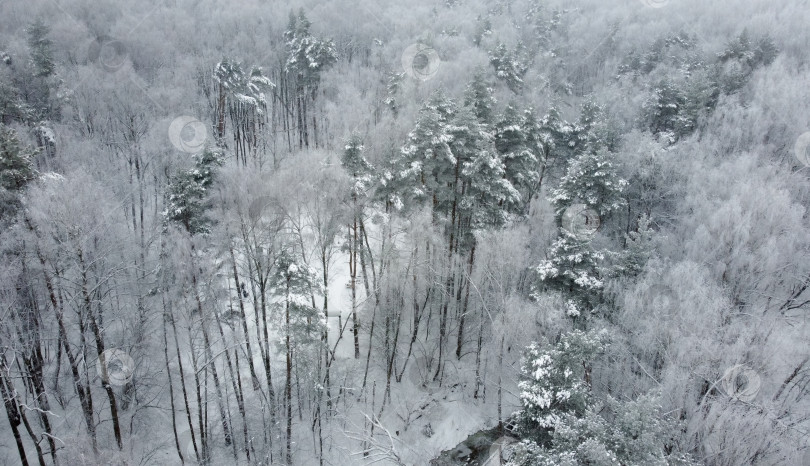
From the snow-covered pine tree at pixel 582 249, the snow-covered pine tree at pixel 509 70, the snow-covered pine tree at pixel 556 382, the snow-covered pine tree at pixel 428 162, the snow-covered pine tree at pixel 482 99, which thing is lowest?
the snow-covered pine tree at pixel 556 382

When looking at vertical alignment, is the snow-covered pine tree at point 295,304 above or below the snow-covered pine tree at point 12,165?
below

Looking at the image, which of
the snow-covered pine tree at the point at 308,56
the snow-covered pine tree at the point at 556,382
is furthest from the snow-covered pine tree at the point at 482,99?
the snow-covered pine tree at the point at 308,56

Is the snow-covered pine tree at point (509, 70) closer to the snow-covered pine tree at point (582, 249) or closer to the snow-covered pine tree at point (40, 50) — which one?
the snow-covered pine tree at point (582, 249)

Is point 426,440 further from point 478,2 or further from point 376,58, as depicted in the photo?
point 478,2

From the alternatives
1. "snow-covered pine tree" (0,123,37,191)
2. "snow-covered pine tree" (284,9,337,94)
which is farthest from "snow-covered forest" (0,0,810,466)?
"snow-covered pine tree" (284,9,337,94)

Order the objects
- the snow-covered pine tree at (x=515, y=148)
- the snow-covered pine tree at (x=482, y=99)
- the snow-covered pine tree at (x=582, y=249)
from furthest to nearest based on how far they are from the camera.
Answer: the snow-covered pine tree at (x=482, y=99) < the snow-covered pine tree at (x=515, y=148) < the snow-covered pine tree at (x=582, y=249)

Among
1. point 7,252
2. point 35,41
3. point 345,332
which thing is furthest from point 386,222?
point 35,41

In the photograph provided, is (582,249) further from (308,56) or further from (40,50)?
(40,50)

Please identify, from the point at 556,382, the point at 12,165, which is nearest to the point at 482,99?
the point at 556,382

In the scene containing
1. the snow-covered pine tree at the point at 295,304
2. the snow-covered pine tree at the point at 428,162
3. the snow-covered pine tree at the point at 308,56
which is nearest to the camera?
the snow-covered pine tree at the point at 295,304
